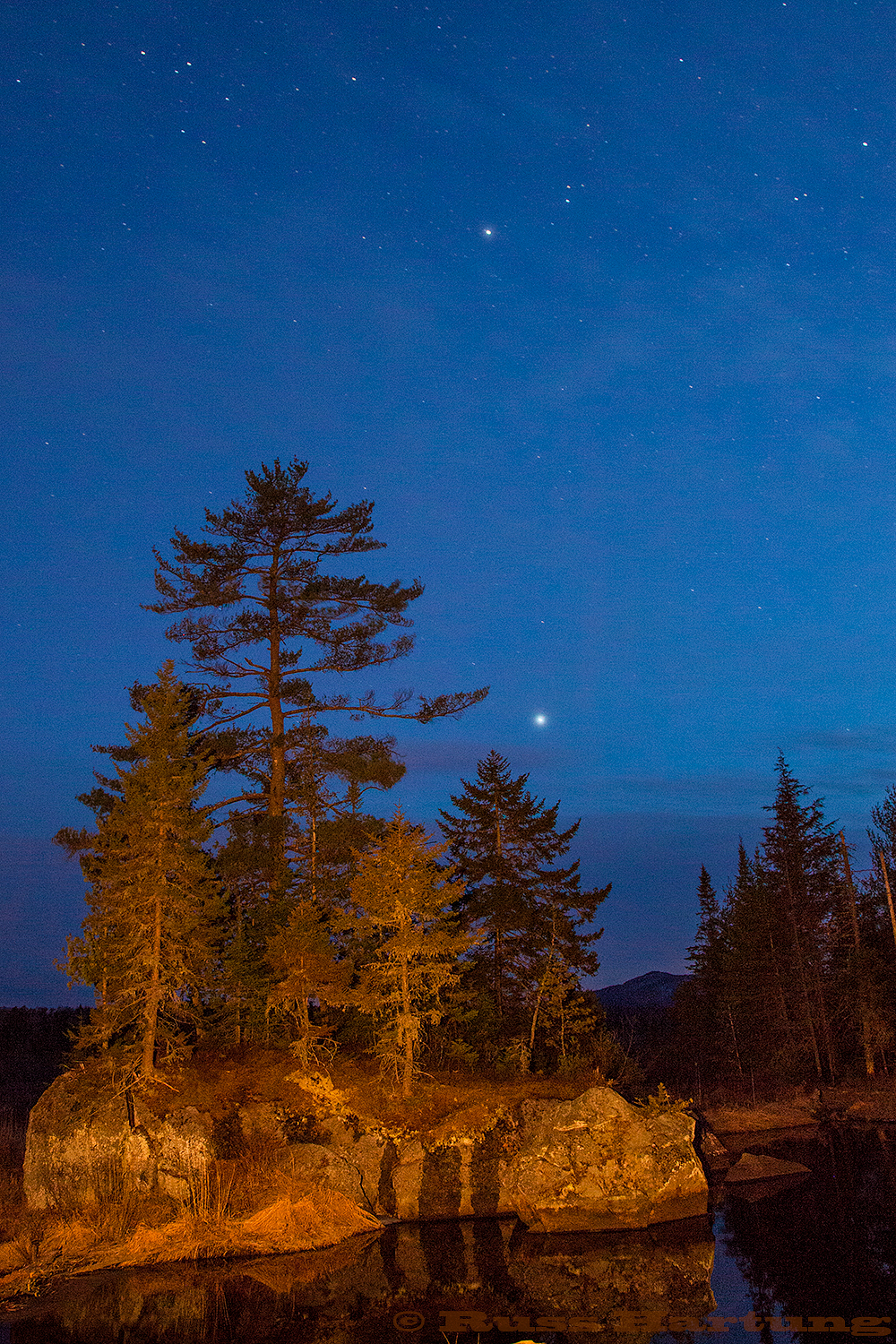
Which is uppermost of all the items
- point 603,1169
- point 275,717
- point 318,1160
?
point 275,717

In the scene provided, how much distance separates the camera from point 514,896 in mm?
29594

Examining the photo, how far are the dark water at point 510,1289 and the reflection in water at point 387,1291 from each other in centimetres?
3

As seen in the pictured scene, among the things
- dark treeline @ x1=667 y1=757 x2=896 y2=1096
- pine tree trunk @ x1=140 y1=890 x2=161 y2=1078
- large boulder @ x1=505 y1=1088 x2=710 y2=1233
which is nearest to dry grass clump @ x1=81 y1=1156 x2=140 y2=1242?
pine tree trunk @ x1=140 y1=890 x2=161 y2=1078

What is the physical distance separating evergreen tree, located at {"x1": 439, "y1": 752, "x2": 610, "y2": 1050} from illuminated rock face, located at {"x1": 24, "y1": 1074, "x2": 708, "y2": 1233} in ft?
24.3

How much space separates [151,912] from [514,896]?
13.8 metres

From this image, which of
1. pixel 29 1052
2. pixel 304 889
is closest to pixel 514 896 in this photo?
pixel 304 889

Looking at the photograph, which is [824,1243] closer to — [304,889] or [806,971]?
[304,889]

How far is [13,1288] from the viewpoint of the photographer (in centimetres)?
1445

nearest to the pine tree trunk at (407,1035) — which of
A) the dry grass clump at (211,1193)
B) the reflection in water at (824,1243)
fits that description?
the dry grass clump at (211,1193)

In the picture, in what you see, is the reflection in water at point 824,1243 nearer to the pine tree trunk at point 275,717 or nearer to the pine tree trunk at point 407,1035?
the pine tree trunk at point 407,1035

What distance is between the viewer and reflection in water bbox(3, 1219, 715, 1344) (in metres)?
12.6

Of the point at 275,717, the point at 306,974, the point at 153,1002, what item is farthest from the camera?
the point at 275,717

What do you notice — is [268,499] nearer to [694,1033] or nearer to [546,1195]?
[546,1195]

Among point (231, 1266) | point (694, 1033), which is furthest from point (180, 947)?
point (694, 1033)
